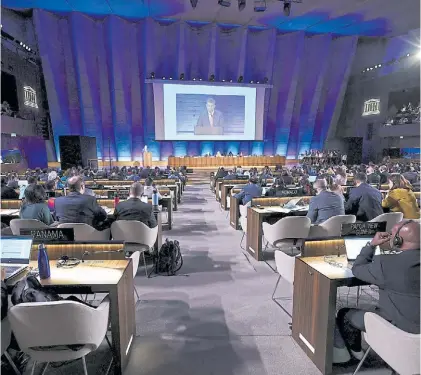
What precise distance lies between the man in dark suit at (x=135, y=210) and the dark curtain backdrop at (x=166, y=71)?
530 inches

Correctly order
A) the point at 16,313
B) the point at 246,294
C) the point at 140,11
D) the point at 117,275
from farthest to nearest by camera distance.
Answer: the point at 140,11 < the point at 246,294 < the point at 117,275 < the point at 16,313

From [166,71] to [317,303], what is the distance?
17146mm

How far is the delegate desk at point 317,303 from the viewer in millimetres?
2334

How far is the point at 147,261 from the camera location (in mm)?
4828

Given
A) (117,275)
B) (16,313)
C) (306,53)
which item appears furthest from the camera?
(306,53)

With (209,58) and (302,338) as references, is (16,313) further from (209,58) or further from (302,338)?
(209,58)

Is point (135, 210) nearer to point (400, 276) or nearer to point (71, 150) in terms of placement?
point (400, 276)

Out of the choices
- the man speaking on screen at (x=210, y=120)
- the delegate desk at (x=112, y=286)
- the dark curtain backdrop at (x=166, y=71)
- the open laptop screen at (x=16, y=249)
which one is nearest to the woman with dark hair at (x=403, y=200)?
the delegate desk at (x=112, y=286)

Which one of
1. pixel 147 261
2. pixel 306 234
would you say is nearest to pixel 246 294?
pixel 306 234

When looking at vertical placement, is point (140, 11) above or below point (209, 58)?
above

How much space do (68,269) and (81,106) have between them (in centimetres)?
1627

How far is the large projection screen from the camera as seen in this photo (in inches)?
696

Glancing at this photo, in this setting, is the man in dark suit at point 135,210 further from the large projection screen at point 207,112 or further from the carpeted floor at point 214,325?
the large projection screen at point 207,112

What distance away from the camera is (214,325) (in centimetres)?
311
